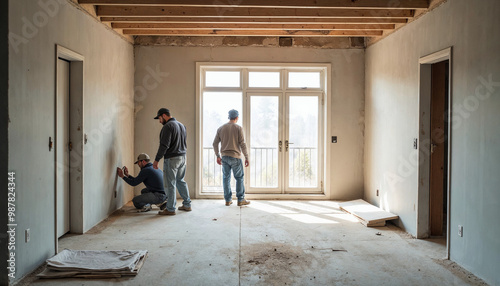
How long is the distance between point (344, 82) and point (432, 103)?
2174 mm

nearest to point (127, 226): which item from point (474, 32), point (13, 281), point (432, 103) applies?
point (13, 281)

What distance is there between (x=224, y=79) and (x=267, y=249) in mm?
→ 3476

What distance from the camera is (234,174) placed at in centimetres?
586

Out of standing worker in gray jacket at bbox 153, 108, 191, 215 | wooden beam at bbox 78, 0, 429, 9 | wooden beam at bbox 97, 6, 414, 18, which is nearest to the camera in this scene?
wooden beam at bbox 78, 0, 429, 9

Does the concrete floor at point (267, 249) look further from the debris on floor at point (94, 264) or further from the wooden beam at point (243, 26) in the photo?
the wooden beam at point (243, 26)

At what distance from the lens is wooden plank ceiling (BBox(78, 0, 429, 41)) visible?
423cm

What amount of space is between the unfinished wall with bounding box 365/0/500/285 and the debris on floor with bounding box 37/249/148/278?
115 inches

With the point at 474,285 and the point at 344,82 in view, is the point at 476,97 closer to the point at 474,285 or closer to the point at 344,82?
the point at 474,285

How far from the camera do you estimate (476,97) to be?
10.6ft

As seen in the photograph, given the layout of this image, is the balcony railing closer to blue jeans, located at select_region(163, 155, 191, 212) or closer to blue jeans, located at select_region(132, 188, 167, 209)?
blue jeans, located at select_region(163, 155, 191, 212)

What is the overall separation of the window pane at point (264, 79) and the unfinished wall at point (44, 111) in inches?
94.7

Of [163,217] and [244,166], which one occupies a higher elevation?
[244,166]
